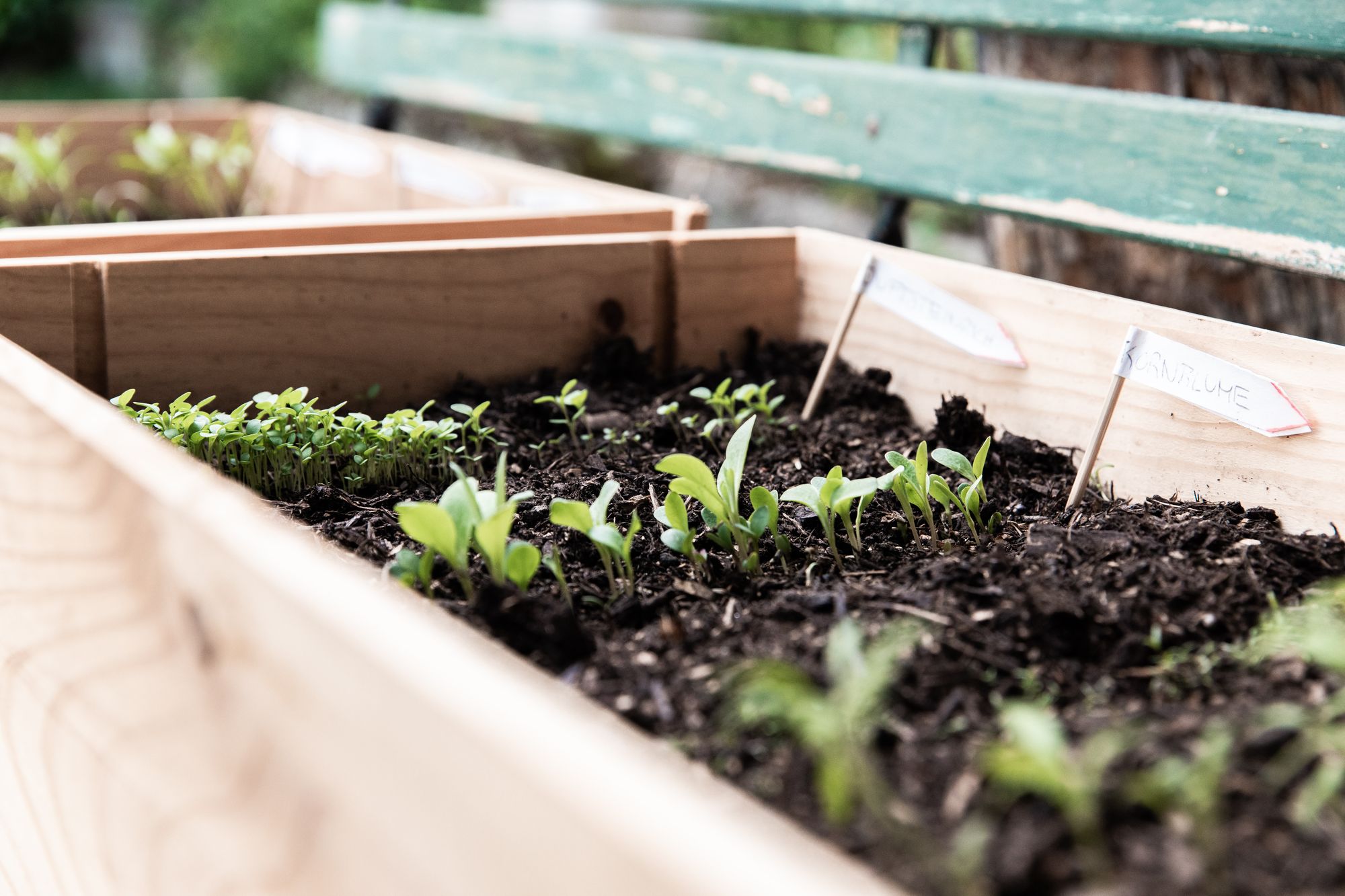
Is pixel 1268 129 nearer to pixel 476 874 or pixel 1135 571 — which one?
pixel 1135 571

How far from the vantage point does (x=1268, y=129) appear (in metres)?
1.64

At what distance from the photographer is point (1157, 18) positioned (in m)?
1.86

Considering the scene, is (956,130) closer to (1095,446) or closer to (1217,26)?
(1217,26)

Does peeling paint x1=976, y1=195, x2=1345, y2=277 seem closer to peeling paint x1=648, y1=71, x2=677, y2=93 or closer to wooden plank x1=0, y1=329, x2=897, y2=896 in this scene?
peeling paint x1=648, y1=71, x2=677, y2=93

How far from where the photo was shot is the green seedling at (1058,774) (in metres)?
0.63

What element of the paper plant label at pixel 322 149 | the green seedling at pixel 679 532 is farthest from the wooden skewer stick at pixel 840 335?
the paper plant label at pixel 322 149

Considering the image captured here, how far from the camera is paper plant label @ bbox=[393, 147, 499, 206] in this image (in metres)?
2.50

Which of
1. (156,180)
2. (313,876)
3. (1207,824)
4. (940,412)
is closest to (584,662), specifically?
(313,876)

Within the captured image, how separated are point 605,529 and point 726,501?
0.16m

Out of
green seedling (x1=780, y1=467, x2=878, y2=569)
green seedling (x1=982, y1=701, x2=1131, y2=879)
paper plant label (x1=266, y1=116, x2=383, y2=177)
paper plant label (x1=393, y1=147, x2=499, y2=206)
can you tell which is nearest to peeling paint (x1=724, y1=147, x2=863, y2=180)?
paper plant label (x1=393, y1=147, x2=499, y2=206)

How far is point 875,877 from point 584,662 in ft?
1.17

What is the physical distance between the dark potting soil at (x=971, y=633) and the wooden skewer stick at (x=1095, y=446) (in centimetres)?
3

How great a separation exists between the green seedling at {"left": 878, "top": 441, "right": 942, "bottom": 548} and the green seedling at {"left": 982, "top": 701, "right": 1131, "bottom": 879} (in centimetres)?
51

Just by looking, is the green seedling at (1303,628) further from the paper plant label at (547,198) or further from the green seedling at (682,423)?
the paper plant label at (547,198)
